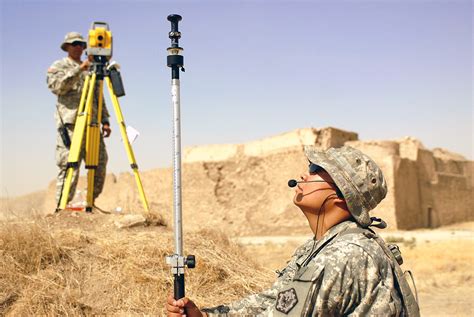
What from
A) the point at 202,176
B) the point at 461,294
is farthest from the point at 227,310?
the point at 202,176

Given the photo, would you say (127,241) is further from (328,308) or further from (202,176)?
(202,176)

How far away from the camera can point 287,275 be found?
233 centimetres

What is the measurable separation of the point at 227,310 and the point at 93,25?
4329mm

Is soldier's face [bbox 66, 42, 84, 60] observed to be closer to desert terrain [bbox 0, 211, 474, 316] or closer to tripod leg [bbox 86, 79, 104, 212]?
tripod leg [bbox 86, 79, 104, 212]

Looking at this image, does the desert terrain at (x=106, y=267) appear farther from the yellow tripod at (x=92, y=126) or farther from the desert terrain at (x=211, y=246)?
the yellow tripod at (x=92, y=126)

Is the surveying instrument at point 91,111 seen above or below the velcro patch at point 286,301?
above

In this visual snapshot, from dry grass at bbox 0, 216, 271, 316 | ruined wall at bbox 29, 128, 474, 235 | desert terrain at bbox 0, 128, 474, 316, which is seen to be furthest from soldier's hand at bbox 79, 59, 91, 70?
ruined wall at bbox 29, 128, 474, 235

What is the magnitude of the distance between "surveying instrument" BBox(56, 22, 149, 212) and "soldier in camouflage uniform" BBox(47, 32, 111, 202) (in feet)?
0.41

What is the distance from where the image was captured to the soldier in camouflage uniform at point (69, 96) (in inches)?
233

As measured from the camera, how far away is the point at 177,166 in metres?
2.37

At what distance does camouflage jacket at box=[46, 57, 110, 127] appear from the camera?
5.89 metres

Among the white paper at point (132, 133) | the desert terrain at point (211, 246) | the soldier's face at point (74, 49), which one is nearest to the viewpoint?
the desert terrain at point (211, 246)

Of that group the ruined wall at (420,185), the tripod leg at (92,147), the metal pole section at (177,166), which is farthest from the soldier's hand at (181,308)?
the ruined wall at (420,185)

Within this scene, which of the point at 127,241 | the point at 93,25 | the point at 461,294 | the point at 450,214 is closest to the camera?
the point at 127,241
